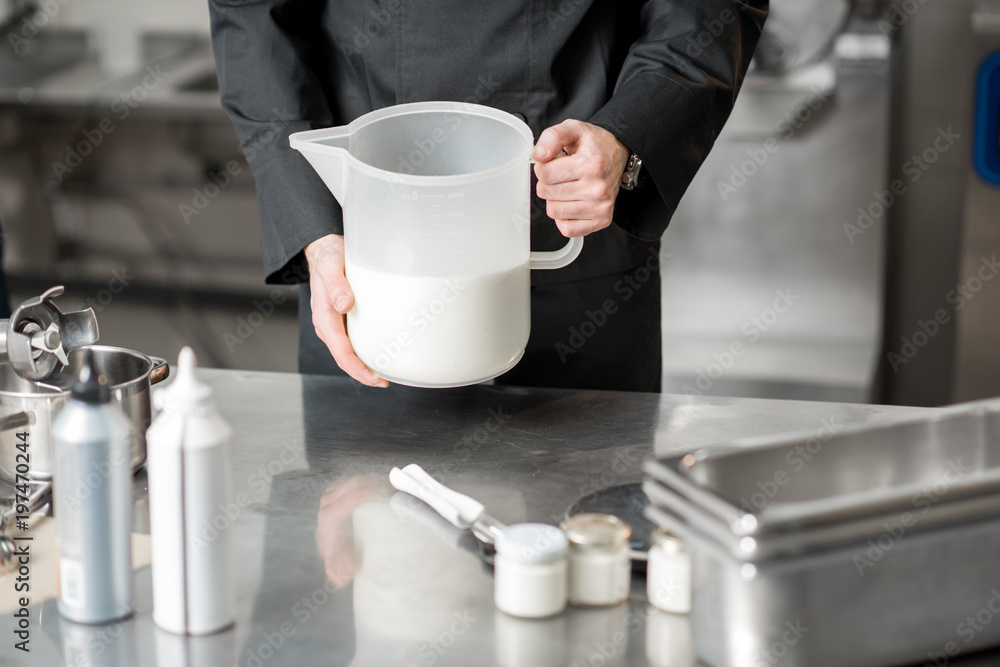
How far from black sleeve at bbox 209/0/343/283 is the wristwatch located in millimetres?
353

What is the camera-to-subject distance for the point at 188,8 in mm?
3229

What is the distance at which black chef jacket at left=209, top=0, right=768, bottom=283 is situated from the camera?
1288 mm

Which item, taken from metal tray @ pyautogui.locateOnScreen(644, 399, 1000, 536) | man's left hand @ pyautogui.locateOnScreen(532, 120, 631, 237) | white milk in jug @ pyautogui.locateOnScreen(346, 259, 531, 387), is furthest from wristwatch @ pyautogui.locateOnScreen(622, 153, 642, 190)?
metal tray @ pyautogui.locateOnScreen(644, 399, 1000, 536)

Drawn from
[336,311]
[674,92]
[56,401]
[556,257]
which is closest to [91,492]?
[56,401]

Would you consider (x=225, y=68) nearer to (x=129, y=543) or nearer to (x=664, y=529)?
(x=129, y=543)

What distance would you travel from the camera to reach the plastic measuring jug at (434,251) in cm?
98

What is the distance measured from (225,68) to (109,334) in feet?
7.19

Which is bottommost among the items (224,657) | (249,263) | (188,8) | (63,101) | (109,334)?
(109,334)

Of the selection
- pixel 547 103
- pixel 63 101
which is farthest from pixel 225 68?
pixel 63 101

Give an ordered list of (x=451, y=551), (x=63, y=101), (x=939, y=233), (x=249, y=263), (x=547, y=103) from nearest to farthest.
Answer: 1. (x=451, y=551)
2. (x=547, y=103)
3. (x=939, y=233)
4. (x=63, y=101)
5. (x=249, y=263)

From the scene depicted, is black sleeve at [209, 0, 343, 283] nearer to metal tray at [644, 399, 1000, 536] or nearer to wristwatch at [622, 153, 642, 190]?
wristwatch at [622, 153, 642, 190]

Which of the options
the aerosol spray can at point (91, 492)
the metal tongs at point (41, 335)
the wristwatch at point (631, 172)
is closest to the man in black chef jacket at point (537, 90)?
the wristwatch at point (631, 172)

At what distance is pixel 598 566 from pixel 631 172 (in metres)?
Answer: 0.58

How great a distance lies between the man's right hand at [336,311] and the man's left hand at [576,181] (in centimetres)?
23
